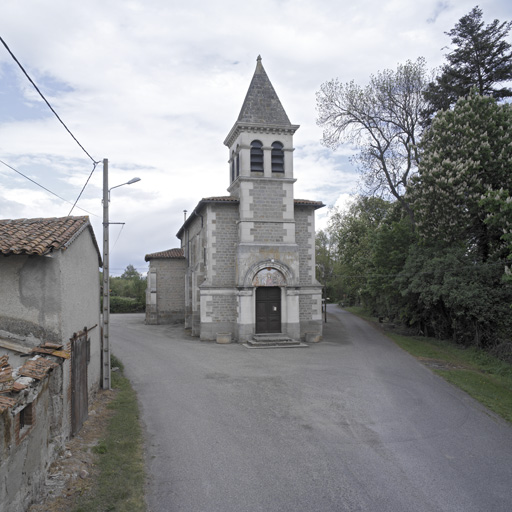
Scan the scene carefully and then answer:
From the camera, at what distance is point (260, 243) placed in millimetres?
23547

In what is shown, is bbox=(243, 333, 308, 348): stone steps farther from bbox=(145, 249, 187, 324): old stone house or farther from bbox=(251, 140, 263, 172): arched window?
bbox=(145, 249, 187, 324): old stone house

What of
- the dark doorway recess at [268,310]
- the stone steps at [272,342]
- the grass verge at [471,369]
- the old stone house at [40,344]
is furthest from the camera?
the dark doorway recess at [268,310]

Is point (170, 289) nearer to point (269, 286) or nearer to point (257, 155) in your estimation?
point (269, 286)

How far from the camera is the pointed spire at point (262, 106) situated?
24.4m

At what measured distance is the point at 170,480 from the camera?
284 inches

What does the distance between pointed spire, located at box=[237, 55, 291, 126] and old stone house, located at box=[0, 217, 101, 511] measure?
1522 centimetres

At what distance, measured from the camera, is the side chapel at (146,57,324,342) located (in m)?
23.3

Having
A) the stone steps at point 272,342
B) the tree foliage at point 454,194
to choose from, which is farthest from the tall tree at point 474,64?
the stone steps at point 272,342

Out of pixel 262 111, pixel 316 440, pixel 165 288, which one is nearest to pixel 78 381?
pixel 316 440

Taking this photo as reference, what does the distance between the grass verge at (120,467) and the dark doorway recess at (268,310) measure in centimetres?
1244

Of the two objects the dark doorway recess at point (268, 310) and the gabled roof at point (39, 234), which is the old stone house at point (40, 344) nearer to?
the gabled roof at point (39, 234)

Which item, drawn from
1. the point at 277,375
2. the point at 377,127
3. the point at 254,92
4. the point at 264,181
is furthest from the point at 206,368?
the point at 377,127

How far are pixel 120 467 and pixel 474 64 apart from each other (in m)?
24.4

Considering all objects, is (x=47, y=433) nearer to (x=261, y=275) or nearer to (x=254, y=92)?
(x=261, y=275)
